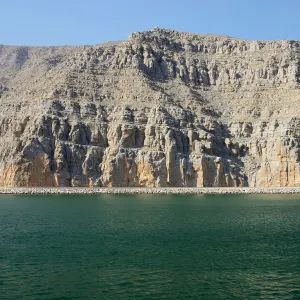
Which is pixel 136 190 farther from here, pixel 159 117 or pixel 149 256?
pixel 149 256

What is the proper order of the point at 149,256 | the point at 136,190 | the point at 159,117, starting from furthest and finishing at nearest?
the point at 159,117
the point at 136,190
the point at 149,256

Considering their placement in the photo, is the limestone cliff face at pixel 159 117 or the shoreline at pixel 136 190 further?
the limestone cliff face at pixel 159 117

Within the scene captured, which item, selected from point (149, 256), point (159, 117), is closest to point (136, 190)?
point (159, 117)

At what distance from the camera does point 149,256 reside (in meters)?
32.2

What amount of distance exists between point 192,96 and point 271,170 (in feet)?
103

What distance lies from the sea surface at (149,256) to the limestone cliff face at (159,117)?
174ft

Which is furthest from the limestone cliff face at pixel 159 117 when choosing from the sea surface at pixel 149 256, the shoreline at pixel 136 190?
the sea surface at pixel 149 256

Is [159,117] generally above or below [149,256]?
above

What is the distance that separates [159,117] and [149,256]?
280 ft

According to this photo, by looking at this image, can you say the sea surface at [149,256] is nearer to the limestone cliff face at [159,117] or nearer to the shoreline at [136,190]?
the shoreline at [136,190]

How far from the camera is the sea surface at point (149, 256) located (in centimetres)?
2472

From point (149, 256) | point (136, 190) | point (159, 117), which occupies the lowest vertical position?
point (149, 256)

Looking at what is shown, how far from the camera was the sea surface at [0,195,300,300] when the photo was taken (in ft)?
81.1

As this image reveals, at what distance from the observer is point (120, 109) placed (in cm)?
11919
